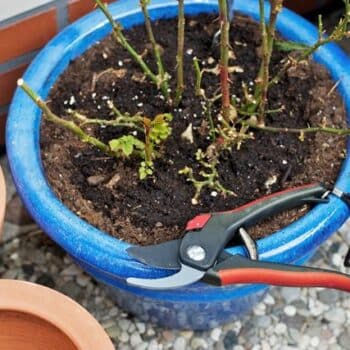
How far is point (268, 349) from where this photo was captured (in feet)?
4.61

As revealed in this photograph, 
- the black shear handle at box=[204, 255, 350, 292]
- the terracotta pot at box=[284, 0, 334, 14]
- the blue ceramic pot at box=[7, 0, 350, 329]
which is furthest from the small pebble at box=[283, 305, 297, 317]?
the terracotta pot at box=[284, 0, 334, 14]

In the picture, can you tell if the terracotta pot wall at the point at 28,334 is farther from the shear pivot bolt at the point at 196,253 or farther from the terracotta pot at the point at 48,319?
the shear pivot bolt at the point at 196,253

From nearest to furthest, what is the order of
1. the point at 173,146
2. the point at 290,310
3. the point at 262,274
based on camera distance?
1. the point at 262,274
2. the point at 173,146
3. the point at 290,310

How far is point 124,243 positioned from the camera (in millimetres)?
1099

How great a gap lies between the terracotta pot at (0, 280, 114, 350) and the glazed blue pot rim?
0.25 feet

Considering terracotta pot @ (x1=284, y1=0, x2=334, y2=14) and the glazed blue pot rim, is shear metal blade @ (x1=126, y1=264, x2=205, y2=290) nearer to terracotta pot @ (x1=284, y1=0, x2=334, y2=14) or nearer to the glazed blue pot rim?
the glazed blue pot rim

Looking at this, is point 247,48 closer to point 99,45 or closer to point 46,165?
point 99,45

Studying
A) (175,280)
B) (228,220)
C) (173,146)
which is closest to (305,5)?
(173,146)

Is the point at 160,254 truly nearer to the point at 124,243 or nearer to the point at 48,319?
the point at 124,243

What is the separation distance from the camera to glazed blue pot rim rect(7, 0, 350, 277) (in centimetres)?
109

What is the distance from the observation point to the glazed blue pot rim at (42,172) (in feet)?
3.56

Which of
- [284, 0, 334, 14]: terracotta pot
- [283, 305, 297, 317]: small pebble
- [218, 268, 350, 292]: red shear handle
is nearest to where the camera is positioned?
[218, 268, 350, 292]: red shear handle

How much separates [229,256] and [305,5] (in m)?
0.92

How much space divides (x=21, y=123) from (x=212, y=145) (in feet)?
1.03
